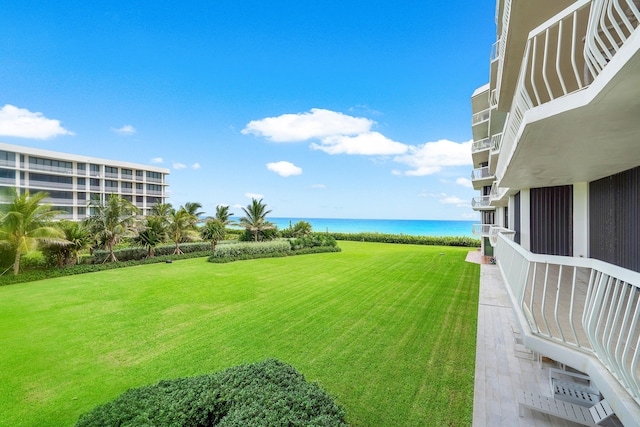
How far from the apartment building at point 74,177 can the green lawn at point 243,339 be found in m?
27.2

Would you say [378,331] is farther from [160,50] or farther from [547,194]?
[160,50]

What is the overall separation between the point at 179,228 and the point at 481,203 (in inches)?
968

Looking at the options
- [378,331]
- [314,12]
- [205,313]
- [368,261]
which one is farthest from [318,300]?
[314,12]

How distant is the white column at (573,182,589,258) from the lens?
25.0ft

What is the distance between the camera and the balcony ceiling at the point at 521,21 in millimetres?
4656

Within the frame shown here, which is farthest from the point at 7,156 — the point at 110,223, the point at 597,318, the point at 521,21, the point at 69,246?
the point at 597,318

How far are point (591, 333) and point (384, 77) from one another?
2912 cm

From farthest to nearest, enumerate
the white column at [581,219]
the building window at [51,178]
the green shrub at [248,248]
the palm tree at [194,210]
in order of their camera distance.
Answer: the building window at [51,178] < the palm tree at [194,210] < the green shrub at [248,248] < the white column at [581,219]

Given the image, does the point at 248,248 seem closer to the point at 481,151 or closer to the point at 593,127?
the point at 481,151

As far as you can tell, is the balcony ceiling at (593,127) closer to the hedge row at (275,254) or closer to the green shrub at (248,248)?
the hedge row at (275,254)

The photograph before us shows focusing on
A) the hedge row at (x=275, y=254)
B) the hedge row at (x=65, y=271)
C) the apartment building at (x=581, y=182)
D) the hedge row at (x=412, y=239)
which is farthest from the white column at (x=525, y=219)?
the hedge row at (x=412, y=239)

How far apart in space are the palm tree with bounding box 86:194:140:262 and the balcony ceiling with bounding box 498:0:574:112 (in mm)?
21485

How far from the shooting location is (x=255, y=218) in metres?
27.3

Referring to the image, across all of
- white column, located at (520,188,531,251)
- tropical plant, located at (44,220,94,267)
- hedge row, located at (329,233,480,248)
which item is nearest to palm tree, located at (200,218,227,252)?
tropical plant, located at (44,220,94,267)
